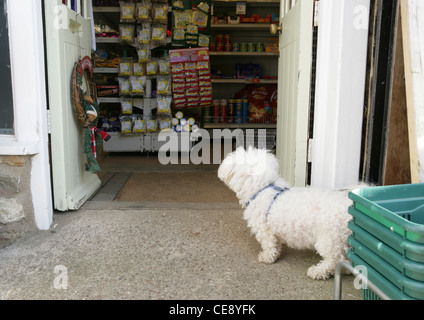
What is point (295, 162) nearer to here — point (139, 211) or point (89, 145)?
point (139, 211)

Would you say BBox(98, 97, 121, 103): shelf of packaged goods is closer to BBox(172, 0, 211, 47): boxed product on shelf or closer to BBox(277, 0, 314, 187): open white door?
BBox(172, 0, 211, 47): boxed product on shelf

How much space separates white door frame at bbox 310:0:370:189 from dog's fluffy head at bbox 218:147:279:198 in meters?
0.66

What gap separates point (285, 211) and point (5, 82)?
2.20 metres

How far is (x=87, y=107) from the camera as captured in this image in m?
3.56

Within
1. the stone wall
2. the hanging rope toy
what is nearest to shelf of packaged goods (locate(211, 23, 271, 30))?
the hanging rope toy

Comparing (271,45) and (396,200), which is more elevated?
(271,45)

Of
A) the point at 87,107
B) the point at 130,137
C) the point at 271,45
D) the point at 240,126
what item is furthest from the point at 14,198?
the point at 271,45

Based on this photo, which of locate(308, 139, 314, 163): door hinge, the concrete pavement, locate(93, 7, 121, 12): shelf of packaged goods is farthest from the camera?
locate(93, 7, 121, 12): shelf of packaged goods

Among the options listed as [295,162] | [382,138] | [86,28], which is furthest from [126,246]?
[86,28]

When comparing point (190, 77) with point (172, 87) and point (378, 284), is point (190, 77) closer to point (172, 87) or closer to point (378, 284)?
point (172, 87)

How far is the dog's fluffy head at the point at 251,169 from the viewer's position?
→ 2.46 m

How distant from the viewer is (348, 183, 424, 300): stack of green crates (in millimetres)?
1311

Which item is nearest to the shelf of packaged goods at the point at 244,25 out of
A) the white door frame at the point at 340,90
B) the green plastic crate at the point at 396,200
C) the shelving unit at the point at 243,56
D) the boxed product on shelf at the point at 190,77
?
the shelving unit at the point at 243,56

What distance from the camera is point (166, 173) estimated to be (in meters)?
5.10
